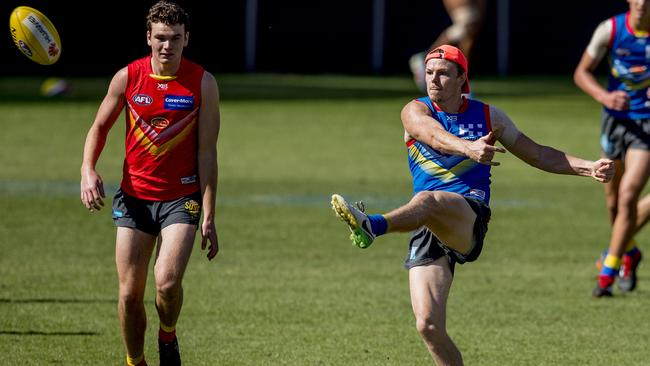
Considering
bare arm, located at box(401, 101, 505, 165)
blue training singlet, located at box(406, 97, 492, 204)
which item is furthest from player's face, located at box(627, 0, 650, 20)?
bare arm, located at box(401, 101, 505, 165)

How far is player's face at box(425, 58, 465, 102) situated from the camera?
7.73 meters

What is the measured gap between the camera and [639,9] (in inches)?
470

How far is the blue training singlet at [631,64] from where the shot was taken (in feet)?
39.8

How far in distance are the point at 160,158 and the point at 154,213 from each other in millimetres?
355

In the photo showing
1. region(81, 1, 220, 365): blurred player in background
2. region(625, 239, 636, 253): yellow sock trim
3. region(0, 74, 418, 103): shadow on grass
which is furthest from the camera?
region(0, 74, 418, 103): shadow on grass

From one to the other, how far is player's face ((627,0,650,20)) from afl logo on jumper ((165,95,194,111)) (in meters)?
5.28

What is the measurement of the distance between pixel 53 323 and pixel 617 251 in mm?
5205

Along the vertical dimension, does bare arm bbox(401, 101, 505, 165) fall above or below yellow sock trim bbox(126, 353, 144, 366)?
above

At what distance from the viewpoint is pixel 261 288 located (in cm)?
1218

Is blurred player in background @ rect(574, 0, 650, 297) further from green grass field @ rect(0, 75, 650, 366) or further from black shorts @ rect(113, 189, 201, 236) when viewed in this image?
black shorts @ rect(113, 189, 201, 236)

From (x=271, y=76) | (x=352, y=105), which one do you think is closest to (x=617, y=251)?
(x=352, y=105)

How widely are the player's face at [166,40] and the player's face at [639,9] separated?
5306mm

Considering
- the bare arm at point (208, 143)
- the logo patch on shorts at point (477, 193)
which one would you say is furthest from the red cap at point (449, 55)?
the bare arm at point (208, 143)

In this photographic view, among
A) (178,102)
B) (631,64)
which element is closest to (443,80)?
(178,102)
